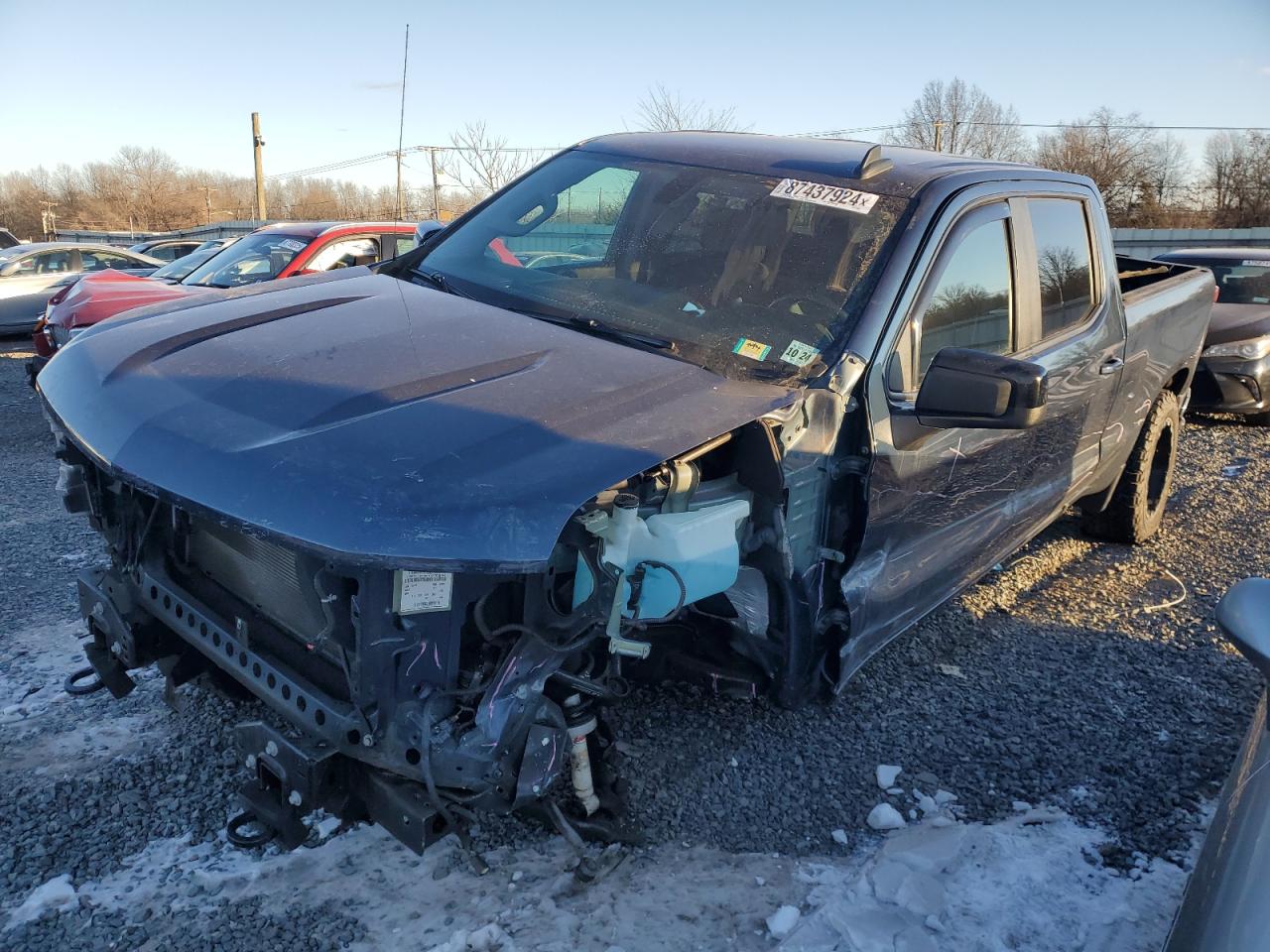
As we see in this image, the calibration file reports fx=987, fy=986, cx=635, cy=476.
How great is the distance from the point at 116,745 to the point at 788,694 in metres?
2.06

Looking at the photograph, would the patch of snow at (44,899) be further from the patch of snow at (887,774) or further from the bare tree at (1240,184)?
the bare tree at (1240,184)

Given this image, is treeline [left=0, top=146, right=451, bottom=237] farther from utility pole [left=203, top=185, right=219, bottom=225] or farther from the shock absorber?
the shock absorber

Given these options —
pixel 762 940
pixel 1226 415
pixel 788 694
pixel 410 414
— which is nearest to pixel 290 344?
pixel 410 414

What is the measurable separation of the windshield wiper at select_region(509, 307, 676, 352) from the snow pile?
59.4 inches

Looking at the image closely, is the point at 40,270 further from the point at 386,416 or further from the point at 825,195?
the point at 386,416

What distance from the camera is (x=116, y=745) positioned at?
3041 mm

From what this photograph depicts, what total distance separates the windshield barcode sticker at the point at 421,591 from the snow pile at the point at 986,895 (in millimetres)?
1188

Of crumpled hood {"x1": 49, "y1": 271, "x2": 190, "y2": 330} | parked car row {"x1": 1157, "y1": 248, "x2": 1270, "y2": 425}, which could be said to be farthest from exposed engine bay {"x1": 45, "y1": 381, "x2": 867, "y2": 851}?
parked car row {"x1": 1157, "y1": 248, "x2": 1270, "y2": 425}

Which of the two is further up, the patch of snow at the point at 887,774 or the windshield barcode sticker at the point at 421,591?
the windshield barcode sticker at the point at 421,591

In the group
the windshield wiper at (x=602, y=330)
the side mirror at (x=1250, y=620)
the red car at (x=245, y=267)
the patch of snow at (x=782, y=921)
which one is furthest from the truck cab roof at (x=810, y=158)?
the red car at (x=245, y=267)

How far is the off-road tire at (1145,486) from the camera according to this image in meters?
5.11

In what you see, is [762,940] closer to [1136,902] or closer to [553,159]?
[1136,902]

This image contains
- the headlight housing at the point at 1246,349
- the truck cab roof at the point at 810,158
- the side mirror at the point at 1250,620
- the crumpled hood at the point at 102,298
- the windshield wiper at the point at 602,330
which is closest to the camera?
the side mirror at the point at 1250,620

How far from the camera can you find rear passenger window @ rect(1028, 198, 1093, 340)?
365cm
